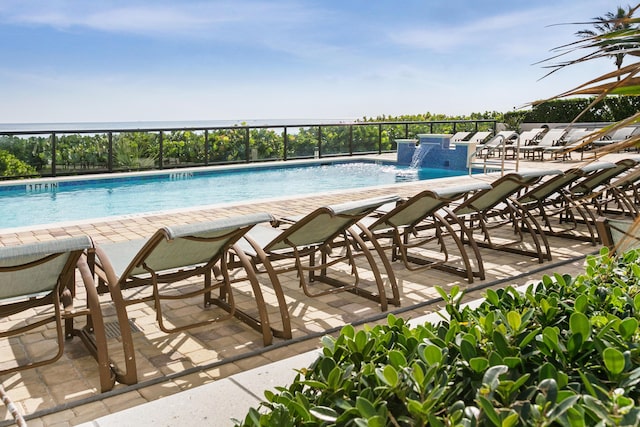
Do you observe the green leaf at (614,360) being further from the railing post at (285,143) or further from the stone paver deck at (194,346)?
the railing post at (285,143)

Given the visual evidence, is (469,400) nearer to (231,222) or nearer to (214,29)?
(231,222)

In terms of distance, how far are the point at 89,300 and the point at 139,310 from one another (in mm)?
1230

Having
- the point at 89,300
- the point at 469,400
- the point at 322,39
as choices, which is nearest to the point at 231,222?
the point at 89,300

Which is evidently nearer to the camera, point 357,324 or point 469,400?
point 469,400

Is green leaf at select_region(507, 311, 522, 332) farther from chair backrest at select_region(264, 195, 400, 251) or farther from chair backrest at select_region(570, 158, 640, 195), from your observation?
chair backrest at select_region(570, 158, 640, 195)

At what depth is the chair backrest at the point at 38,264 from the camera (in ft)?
8.18

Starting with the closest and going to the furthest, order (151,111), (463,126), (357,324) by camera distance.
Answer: (357,324) < (463,126) < (151,111)

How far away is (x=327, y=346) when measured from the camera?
1411 mm

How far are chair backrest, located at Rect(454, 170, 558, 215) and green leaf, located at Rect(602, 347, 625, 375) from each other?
3746 mm

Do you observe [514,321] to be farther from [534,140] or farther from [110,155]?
[534,140]

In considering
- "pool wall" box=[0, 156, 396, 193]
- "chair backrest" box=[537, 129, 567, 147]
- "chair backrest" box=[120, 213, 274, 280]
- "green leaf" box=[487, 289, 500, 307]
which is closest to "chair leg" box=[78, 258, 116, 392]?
"chair backrest" box=[120, 213, 274, 280]

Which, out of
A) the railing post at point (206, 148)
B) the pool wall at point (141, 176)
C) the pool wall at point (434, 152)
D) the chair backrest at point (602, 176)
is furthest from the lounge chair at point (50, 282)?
the pool wall at point (434, 152)

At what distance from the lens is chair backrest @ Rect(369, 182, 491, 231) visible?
4.23m

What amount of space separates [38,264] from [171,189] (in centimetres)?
979
